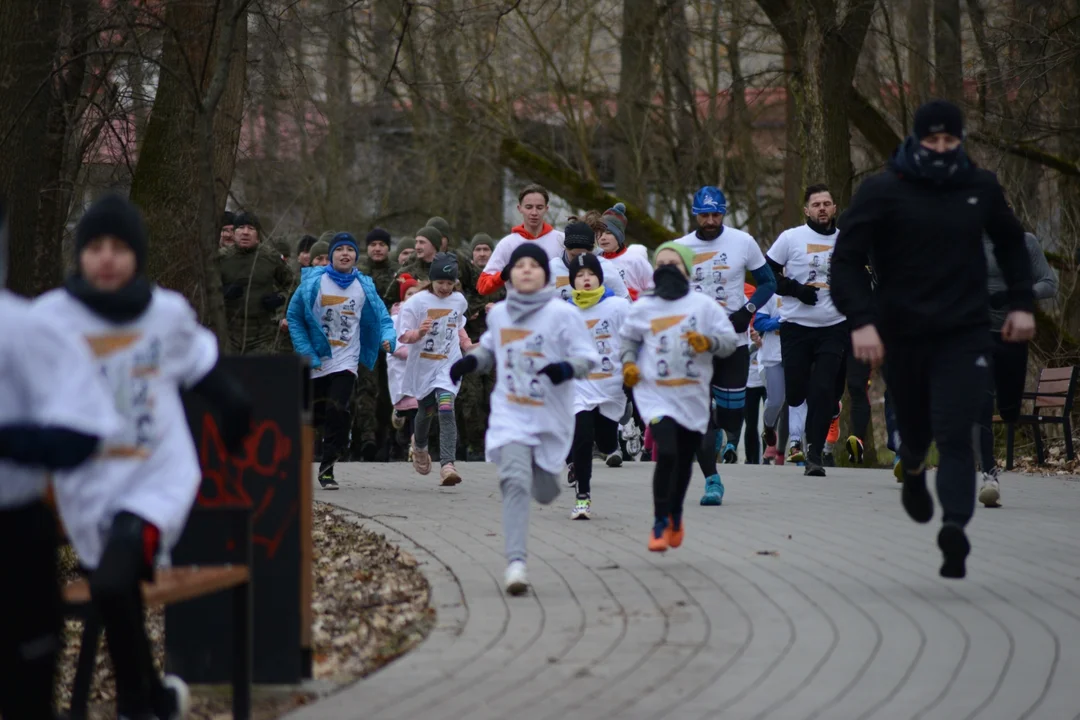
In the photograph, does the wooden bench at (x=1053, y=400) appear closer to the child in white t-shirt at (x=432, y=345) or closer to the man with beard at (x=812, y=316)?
the man with beard at (x=812, y=316)

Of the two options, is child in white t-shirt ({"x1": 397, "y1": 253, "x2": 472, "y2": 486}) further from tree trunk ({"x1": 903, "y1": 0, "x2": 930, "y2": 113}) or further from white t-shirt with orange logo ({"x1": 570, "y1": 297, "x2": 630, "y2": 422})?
tree trunk ({"x1": 903, "y1": 0, "x2": 930, "y2": 113})

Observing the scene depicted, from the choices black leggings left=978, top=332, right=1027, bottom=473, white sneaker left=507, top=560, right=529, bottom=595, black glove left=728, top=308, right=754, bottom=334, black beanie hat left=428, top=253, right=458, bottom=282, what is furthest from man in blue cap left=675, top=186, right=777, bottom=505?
white sneaker left=507, top=560, right=529, bottom=595

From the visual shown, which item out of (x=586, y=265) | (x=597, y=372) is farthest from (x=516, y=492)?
(x=597, y=372)

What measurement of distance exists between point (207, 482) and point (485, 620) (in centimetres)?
163

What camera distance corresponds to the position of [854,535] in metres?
10.5

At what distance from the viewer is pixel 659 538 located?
943cm

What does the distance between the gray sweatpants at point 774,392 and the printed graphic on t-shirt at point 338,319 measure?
4.79 m

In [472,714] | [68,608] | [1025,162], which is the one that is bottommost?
[472,714]

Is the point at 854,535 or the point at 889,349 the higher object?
the point at 889,349

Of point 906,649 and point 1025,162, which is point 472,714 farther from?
point 1025,162

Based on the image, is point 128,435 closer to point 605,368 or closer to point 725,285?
point 605,368

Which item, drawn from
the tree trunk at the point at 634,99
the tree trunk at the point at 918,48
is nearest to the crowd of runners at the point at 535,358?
the tree trunk at the point at 918,48

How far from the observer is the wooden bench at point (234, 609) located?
18.8ft

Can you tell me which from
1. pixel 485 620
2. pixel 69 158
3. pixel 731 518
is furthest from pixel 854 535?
pixel 69 158
